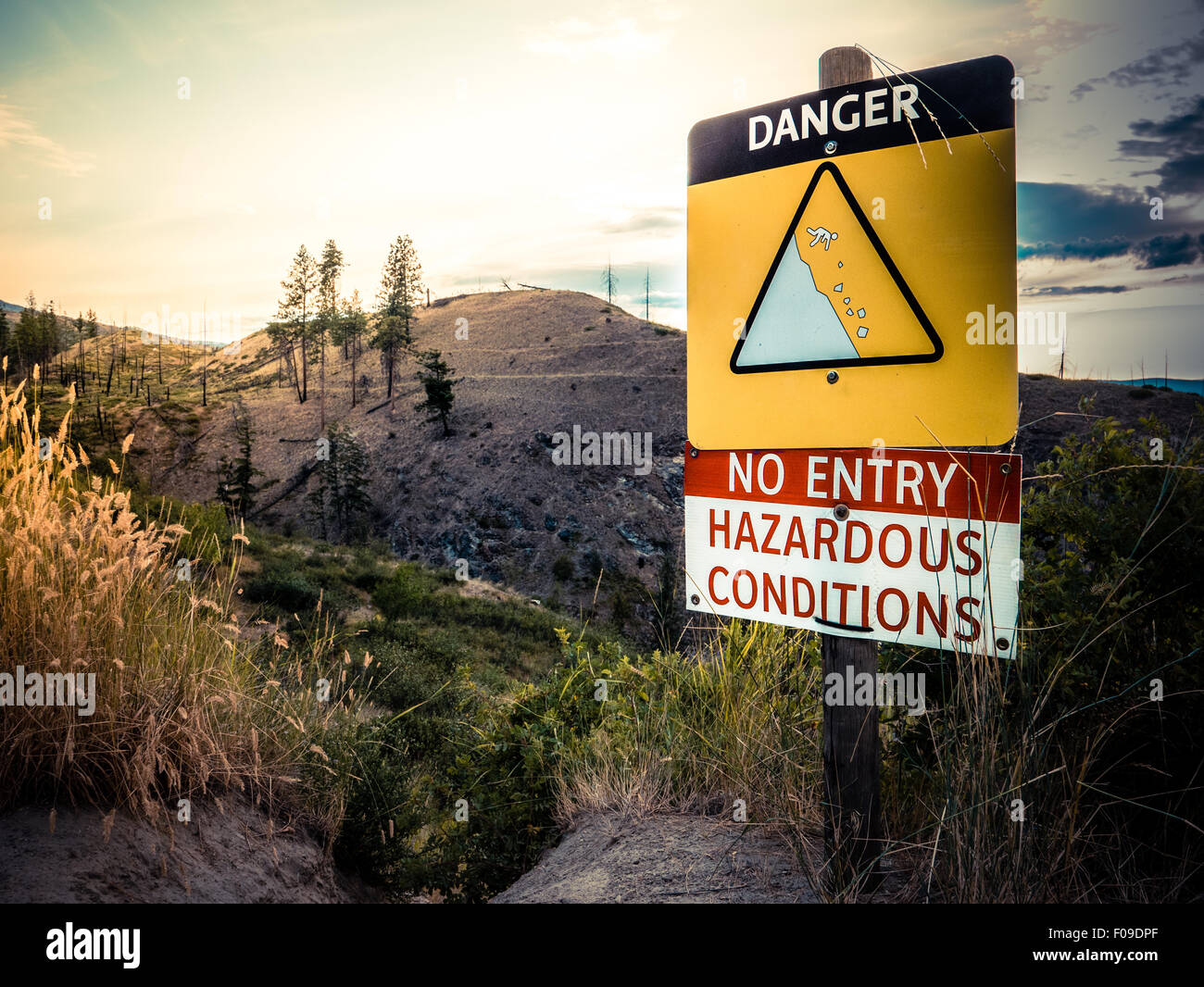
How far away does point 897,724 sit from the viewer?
9.13ft

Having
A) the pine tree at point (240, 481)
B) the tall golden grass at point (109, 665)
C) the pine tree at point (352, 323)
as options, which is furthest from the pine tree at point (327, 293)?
the tall golden grass at point (109, 665)

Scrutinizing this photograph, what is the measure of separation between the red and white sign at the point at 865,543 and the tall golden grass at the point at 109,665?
2.14 meters

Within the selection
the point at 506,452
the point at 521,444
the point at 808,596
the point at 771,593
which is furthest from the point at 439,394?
the point at 808,596

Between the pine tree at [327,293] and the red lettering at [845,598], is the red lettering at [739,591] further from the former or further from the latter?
the pine tree at [327,293]

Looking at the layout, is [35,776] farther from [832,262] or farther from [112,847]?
[832,262]

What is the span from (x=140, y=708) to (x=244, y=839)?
0.73 m

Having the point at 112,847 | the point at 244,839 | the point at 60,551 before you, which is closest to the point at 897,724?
the point at 244,839

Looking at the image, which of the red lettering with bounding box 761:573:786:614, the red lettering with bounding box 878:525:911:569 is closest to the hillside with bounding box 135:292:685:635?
the red lettering with bounding box 761:573:786:614

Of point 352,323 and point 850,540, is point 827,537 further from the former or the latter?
point 352,323

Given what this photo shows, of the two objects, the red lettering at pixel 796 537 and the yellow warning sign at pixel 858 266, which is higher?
the yellow warning sign at pixel 858 266

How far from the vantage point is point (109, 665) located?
2.62 meters

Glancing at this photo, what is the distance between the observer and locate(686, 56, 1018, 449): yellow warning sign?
77.2 inches

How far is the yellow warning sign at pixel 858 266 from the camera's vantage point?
1.96 metres

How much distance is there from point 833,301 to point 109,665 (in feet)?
9.75
